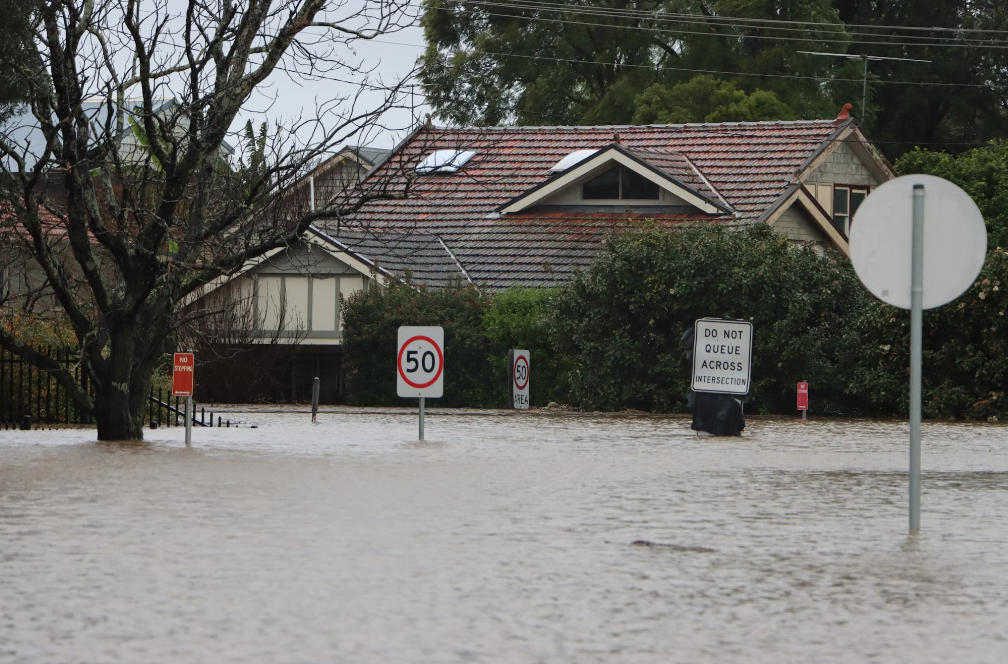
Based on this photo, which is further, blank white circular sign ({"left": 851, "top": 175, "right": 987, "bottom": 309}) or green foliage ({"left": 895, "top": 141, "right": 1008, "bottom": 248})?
green foliage ({"left": 895, "top": 141, "right": 1008, "bottom": 248})

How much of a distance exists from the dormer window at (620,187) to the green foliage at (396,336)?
6.87m

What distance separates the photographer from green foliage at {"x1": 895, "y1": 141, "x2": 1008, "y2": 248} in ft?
161

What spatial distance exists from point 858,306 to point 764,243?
194 cm

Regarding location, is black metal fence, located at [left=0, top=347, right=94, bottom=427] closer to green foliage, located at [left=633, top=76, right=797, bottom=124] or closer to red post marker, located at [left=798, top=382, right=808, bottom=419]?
red post marker, located at [left=798, top=382, right=808, bottom=419]

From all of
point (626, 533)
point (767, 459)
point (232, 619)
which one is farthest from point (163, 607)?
point (767, 459)

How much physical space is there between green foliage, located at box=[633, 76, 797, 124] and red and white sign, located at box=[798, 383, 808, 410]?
25758 millimetres

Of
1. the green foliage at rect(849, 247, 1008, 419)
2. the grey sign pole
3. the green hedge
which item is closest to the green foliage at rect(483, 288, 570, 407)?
the green hedge

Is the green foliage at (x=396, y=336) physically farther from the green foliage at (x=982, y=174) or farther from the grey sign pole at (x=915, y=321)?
the grey sign pole at (x=915, y=321)

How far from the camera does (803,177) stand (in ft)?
136

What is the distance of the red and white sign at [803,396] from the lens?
95.6 ft

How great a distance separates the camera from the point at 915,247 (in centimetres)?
1166

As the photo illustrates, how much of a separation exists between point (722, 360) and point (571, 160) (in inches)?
770

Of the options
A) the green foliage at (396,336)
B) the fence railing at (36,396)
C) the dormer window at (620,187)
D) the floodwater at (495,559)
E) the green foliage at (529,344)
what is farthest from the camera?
the dormer window at (620,187)

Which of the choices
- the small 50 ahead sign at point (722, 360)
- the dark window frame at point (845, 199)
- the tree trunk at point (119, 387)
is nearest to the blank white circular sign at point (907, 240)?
the tree trunk at point (119, 387)
